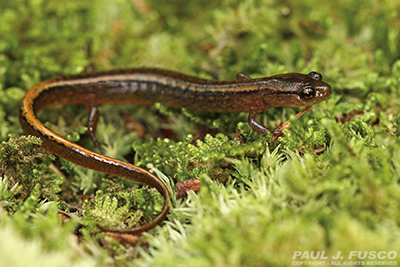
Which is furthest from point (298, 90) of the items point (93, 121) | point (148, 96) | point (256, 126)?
point (93, 121)

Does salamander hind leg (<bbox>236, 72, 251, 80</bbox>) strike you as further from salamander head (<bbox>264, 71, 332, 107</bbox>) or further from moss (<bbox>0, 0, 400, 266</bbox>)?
salamander head (<bbox>264, 71, 332, 107</bbox>)

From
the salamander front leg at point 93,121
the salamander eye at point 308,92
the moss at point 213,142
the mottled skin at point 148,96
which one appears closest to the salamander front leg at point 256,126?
the mottled skin at point 148,96

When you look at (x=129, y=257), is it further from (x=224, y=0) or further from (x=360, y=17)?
(x=360, y=17)

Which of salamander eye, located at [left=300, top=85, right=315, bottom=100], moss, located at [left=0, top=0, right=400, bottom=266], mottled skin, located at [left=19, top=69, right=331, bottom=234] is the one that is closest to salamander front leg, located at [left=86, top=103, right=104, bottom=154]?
mottled skin, located at [left=19, top=69, right=331, bottom=234]

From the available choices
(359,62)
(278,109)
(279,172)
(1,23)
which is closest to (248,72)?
(278,109)

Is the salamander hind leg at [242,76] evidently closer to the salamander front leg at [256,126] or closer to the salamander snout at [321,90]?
the salamander front leg at [256,126]

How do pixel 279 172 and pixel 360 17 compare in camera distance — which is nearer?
pixel 279 172
